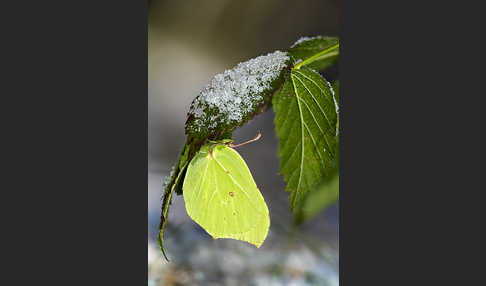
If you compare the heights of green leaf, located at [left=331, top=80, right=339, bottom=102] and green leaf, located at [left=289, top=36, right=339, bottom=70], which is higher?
green leaf, located at [left=289, top=36, right=339, bottom=70]

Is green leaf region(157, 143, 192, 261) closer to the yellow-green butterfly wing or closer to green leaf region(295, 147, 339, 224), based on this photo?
the yellow-green butterfly wing

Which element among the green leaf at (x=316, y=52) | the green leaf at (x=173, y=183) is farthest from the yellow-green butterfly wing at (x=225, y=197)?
the green leaf at (x=316, y=52)

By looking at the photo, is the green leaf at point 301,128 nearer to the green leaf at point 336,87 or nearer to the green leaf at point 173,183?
the green leaf at point 336,87

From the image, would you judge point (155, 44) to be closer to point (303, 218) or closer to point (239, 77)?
point (239, 77)

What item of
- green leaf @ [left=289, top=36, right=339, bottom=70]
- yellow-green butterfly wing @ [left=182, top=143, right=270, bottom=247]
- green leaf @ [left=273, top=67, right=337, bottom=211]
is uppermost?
green leaf @ [left=289, top=36, right=339, bottom=70]

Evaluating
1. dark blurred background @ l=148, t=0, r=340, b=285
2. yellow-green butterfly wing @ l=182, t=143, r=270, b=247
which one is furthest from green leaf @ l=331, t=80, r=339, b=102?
yellow-green butterfly wing @ l=182, t=143, r=270, b=247

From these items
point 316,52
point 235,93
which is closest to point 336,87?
point 316,52
